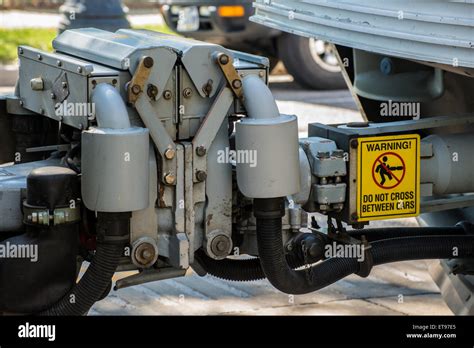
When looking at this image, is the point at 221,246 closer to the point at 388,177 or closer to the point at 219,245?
the point at 219,245

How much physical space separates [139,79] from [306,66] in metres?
9.23

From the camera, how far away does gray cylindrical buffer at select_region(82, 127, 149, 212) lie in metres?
3.18

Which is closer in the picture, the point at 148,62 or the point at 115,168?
the point at 115,168

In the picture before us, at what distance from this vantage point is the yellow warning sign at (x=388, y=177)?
3.67 meters

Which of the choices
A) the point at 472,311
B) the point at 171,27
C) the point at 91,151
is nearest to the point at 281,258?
the point at 91,151

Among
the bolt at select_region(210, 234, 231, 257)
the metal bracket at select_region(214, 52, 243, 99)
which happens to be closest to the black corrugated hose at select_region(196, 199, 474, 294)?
the bolt at select_region(210, 234, 231, 257)

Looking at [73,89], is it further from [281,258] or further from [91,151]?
[281,258]

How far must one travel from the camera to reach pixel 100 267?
3389mm

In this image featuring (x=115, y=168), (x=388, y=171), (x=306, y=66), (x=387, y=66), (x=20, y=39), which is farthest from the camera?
(x=20, y=39)

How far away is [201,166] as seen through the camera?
11.3 ft

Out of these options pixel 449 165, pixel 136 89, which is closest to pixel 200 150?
pixel 136 89

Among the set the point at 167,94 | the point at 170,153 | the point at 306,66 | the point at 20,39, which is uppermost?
the point at 20,39

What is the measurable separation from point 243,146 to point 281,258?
0.45 meters
